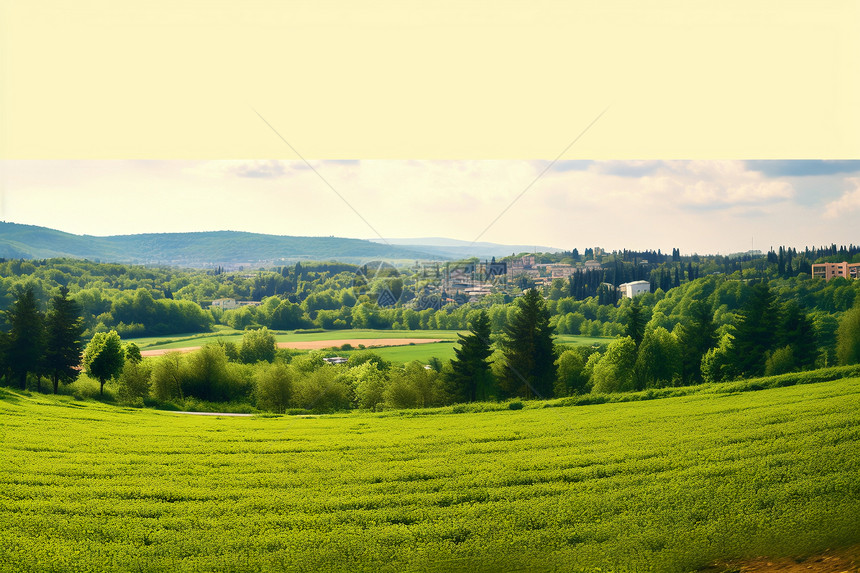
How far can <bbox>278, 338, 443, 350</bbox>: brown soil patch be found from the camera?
5477mm

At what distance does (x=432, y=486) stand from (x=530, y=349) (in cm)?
204

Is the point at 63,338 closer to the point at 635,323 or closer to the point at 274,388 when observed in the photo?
the point at 274,388

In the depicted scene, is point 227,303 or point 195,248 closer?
point 227,303

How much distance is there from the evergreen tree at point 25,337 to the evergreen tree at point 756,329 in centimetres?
834

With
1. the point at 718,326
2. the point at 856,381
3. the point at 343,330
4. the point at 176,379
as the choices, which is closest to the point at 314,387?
the point at 343,330

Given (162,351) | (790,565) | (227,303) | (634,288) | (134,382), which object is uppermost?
(634,288)

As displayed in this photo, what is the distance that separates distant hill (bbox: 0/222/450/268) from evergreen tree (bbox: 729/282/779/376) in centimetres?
390

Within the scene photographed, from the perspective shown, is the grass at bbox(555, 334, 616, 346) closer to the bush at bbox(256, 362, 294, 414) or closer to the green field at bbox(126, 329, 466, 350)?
the green field at bbox(126, 329, 466, 350)

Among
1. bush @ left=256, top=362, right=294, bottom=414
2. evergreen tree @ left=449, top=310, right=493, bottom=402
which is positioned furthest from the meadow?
bush @ left=256, top=362, right=294, bottom=414

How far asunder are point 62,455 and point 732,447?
21.8 feet

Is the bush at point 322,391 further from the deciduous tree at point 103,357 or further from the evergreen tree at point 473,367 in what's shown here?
the deciduous tree at point 103,357

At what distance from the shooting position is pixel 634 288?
5.69 m

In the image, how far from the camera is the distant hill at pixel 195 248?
213 inches

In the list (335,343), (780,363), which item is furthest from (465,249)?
(780,363)
